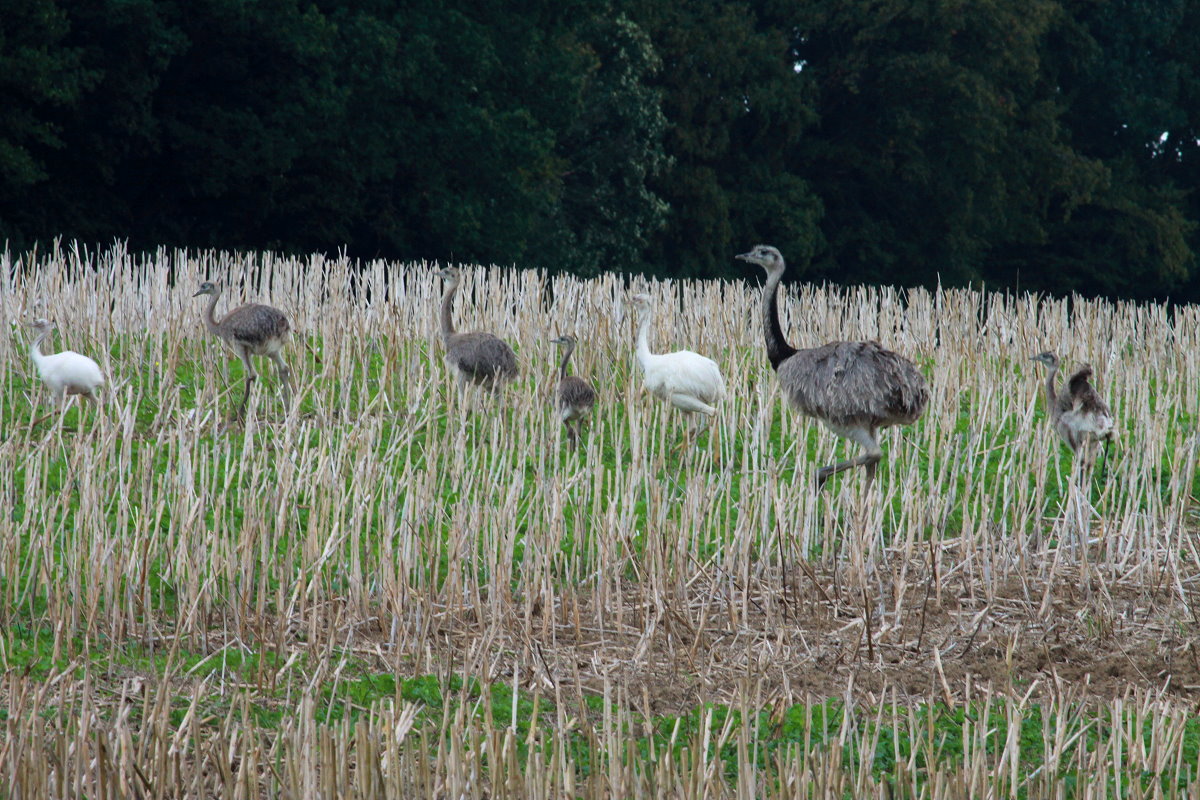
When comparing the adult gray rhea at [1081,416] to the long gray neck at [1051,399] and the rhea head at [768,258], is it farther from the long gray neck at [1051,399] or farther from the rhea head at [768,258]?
the rhea head at [768,258]

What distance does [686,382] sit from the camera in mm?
9453

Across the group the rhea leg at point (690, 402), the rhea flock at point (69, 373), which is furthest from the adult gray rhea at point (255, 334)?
the rhea leg at point (690, 402)

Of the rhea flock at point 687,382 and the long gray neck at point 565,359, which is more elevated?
the long gray neck at point 565,359

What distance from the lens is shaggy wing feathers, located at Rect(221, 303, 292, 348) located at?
32.8ft

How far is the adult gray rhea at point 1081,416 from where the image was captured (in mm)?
8773

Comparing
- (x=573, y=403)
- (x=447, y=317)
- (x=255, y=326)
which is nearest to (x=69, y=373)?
(x=255, y=326)

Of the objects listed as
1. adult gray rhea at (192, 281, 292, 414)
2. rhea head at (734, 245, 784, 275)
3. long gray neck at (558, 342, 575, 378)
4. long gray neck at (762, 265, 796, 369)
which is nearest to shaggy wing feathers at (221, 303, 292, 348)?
adult gray rhea at (192, 281, 292, 414)

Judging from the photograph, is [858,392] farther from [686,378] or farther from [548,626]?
[548,626]

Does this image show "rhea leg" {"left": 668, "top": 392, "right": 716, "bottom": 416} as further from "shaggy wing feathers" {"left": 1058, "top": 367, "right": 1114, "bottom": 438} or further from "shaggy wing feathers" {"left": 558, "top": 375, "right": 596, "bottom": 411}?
"shaggy wing feathers" {"left": 1058, "top": 367, "right": 1114, "bottom": 438}

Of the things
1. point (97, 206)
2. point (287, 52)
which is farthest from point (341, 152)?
point (97, 206)

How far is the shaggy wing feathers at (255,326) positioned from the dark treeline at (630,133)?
276 inches

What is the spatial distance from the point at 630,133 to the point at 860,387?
17019 millimetres

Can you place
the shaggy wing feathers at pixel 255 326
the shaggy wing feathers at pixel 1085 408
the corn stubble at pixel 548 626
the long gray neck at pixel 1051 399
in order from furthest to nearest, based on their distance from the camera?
the shaggy wing feathers at pixel 255 326 → the long gray neck at pixel 1051 399 → the shaggy wing feathers at pixel 1085 408 → the corn stubble at pixel 548 626

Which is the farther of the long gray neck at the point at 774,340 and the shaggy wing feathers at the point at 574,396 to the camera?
the shaggy wing feathers at the point at 574,396
